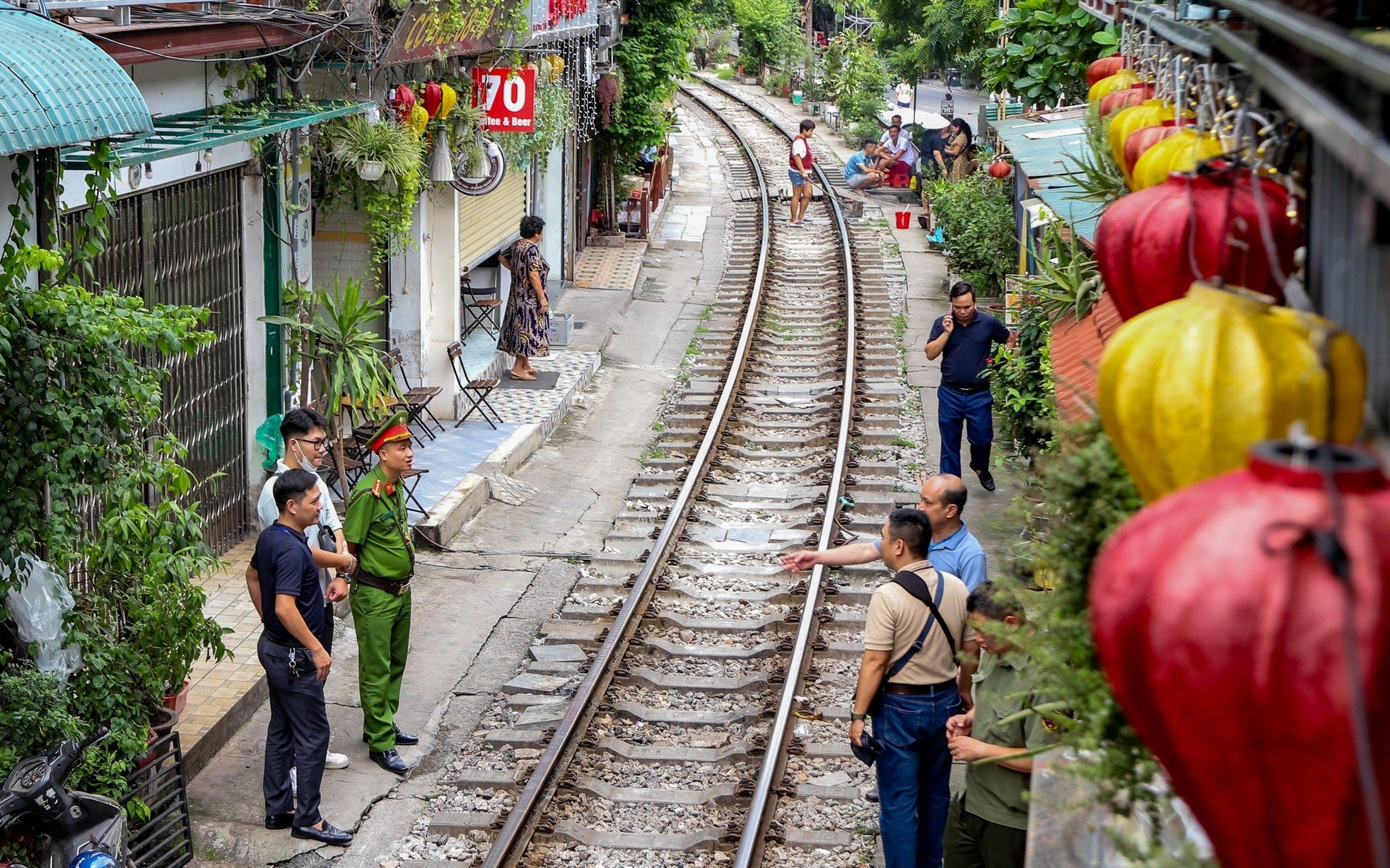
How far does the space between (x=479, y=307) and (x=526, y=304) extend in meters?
1.67

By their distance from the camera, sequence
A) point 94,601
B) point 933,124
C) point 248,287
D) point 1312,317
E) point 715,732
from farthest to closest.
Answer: point 933,124
point 248,287
point 715,732
point 94,601
point 1312,317

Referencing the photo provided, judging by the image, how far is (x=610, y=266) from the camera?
24109 mm

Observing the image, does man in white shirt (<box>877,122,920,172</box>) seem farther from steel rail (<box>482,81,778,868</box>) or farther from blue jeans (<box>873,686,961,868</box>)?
blue jeans (<box>873,686,961,868</box>)

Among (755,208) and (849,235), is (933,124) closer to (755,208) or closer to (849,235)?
(755,208)

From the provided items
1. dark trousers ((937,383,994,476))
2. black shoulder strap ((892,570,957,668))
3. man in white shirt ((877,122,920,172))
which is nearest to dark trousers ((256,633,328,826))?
black shoulder strap ((892,570,957,668))

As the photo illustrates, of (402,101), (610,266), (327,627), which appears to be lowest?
(327,627)

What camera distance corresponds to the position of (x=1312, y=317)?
2379mm

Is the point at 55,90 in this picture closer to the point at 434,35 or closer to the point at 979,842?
the point at 979,842

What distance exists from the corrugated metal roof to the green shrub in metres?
12.7

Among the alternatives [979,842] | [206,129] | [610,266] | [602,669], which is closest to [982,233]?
[610,266]

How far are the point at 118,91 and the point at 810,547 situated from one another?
677 cm

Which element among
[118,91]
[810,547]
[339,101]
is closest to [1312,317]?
[118,91]

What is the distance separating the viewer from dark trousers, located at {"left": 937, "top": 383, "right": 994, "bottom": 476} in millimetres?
12430

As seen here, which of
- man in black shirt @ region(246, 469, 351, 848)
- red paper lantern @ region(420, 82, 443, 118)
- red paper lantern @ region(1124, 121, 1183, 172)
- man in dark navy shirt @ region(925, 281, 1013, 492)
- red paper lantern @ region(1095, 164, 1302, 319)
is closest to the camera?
red paper lantern @ region(1095, 164, 1302, 319)
